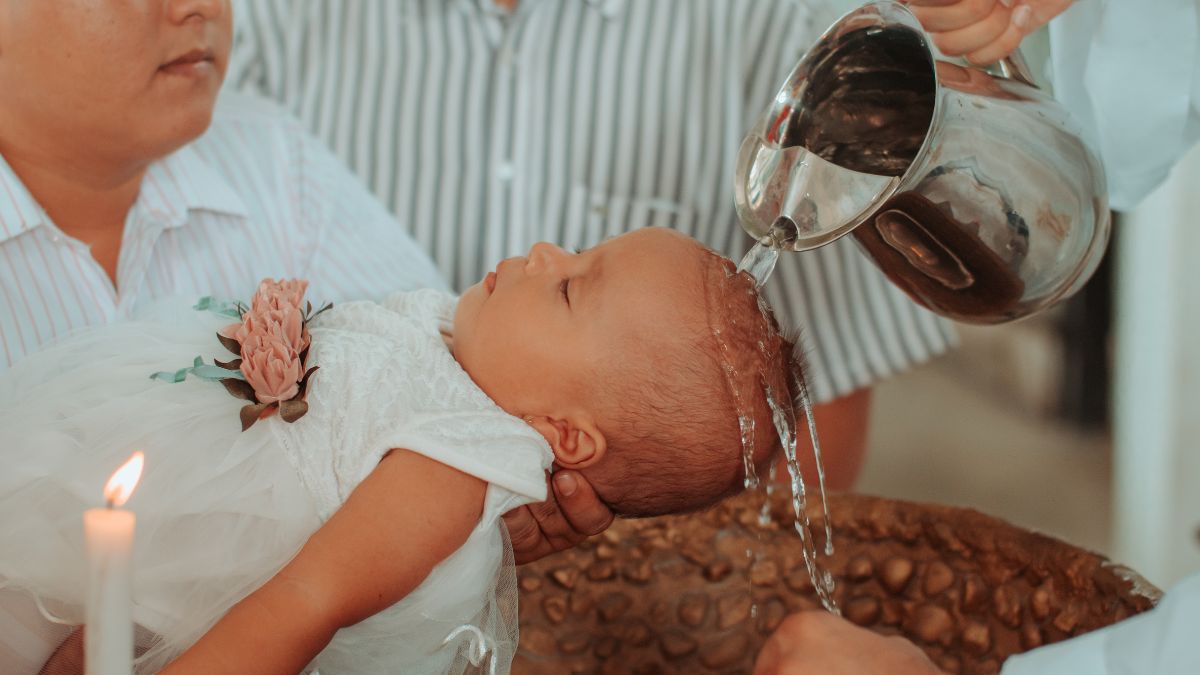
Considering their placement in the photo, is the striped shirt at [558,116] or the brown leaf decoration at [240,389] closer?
the brown leaf decoration at [240,389]

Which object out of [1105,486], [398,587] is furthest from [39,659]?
[1105,486]

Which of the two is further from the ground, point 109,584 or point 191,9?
point 191,9

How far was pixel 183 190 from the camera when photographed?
5.04 ft

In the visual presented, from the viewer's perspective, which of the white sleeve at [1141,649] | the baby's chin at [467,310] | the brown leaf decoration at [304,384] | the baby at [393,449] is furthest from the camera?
the baby's chin at [467,310]

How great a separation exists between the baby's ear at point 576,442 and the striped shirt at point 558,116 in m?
0.83

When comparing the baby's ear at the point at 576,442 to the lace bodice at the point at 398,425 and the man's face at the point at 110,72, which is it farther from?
the man's face at the point at 110,72

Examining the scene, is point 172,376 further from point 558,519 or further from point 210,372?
point 558,519

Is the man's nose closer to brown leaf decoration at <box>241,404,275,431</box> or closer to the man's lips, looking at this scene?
the man's lips

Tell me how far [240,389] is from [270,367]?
5 centimetres

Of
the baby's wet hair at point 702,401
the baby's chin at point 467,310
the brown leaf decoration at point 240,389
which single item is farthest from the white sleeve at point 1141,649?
the brown leaf decoration at point 240,389

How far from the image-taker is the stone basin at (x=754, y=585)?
1.37m

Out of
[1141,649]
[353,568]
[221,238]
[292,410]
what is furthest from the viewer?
[221,238]

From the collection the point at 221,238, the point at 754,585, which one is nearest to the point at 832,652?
the point at 754,585

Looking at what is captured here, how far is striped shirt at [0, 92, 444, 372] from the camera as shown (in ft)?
4.52
